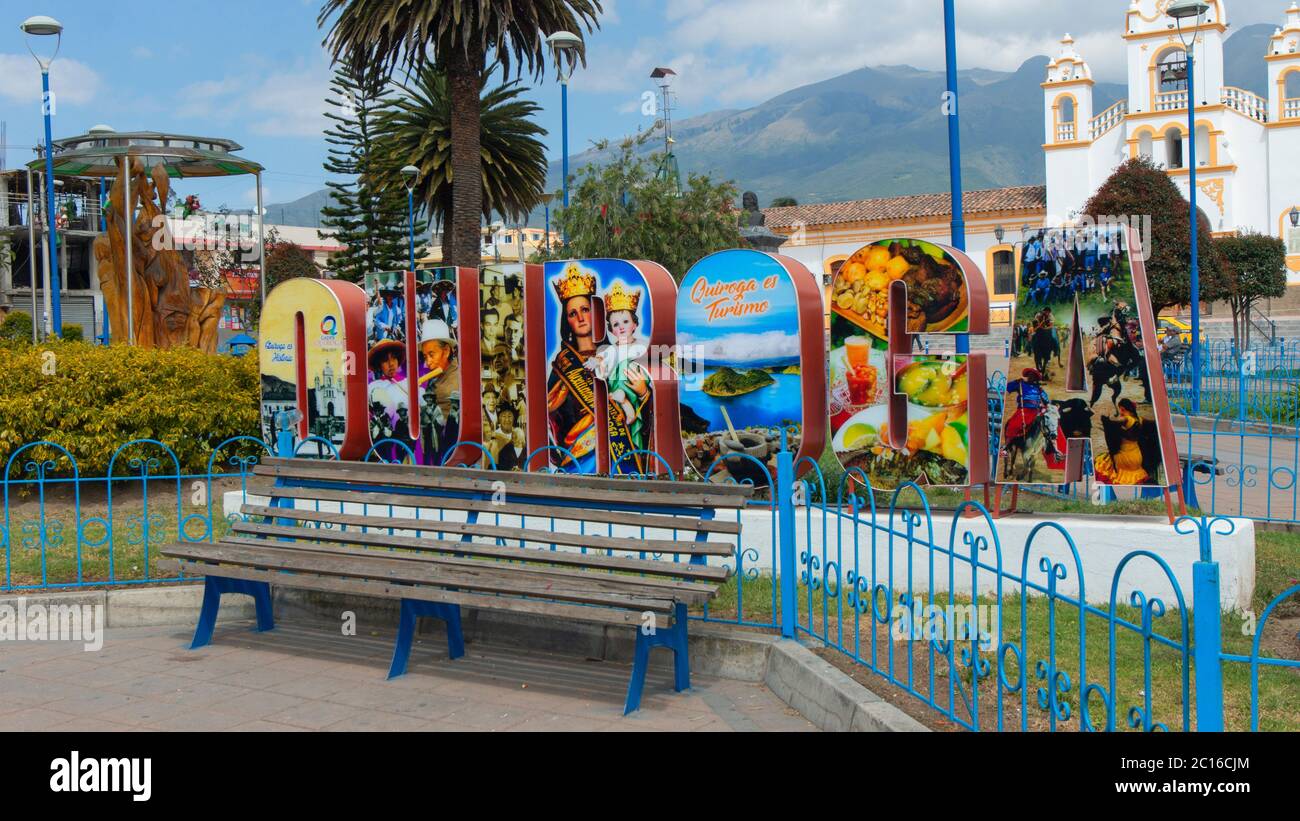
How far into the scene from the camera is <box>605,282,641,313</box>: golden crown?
9.09 meters

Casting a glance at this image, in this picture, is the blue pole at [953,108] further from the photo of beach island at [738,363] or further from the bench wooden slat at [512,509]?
the bench wooden slat at [512,509]

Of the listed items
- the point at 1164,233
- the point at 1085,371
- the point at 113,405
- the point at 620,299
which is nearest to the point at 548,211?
the point at 113,405

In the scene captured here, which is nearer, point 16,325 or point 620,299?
point 620,299

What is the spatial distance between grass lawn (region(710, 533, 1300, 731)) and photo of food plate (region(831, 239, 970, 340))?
1.92 metres

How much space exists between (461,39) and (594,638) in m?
12.9

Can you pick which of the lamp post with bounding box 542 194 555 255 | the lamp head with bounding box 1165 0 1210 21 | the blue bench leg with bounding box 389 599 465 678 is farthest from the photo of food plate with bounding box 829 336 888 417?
the lamp head with bounding box 1165 0 1210 21

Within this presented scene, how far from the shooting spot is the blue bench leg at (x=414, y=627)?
629 centimetres

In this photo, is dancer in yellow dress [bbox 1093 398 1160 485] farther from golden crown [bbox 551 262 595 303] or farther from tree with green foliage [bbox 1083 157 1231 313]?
tree with green foliage [bbox 1083 157 1231 313]

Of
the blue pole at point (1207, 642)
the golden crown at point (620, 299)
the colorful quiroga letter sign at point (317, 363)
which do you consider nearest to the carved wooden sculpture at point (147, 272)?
the colorful quiroga letter sign at point (317, 363)

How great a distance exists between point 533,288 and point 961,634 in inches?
194

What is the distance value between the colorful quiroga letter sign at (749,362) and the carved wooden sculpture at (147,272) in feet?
35.6

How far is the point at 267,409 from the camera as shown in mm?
10914

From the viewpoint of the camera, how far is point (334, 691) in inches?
239

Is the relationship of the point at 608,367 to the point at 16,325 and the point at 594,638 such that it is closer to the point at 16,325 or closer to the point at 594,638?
the point at 594,638
